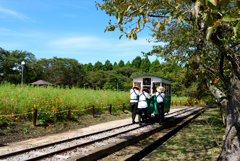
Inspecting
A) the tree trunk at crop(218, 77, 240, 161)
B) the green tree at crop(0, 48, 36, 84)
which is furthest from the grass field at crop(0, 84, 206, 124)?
the green tree at crop(0, 48, 36, 84)

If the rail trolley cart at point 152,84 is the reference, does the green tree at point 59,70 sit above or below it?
above

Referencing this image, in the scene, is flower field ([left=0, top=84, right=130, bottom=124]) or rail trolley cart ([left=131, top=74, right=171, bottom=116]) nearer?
flower field ([left=0, top=84, right=130, bottom=124])

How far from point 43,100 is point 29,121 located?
1.34 m

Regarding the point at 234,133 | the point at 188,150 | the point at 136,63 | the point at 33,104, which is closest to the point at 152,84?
the point at 188,150

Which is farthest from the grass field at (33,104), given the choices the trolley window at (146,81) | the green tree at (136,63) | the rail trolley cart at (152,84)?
the green tree at (136,63)

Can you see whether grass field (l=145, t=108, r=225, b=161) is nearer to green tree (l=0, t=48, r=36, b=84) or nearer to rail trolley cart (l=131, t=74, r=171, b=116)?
rail trolley cart (l=131, t=74, r=171, b=116)

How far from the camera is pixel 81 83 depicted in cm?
5494

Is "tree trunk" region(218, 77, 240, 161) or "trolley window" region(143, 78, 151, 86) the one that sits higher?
"trolley window" region(143, 78, 151, 86)

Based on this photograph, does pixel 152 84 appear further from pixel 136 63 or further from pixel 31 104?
pixel 136 63

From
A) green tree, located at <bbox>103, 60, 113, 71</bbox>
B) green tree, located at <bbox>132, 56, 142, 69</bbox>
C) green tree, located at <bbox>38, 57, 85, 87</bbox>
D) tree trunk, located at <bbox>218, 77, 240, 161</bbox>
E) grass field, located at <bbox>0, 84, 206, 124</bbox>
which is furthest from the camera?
green tree, located at <bbox>103, 60, 113, 71</bbox>

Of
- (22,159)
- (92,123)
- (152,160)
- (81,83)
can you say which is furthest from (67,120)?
(81,83)

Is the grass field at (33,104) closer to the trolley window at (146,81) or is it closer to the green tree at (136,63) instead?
the trolley window at (146,81)

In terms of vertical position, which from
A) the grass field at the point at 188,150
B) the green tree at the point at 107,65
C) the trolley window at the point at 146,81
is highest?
the green tree at the point at 107,65

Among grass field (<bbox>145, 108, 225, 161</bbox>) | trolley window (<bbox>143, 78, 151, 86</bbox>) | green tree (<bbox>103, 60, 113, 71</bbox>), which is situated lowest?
grass field (<bbox>145, 108, 225, 161</bbox>)
